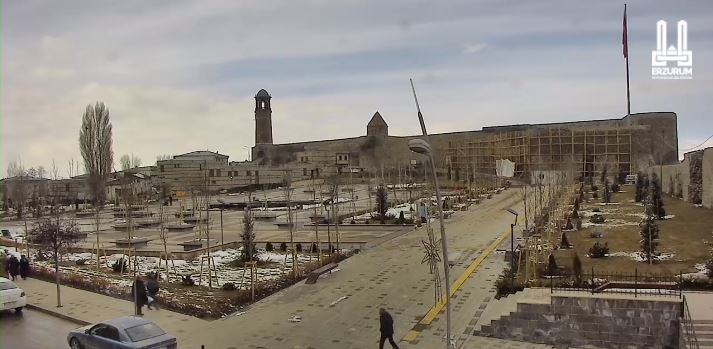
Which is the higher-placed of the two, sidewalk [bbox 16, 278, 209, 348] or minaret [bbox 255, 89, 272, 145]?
minaret [bbox 255, 89, 272, 145]

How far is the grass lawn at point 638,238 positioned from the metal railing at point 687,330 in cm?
349

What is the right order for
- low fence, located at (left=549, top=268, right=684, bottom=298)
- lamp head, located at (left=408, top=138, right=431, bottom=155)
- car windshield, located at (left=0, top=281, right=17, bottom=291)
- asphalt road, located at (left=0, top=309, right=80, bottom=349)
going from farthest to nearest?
car windshield, located at (left=0, top=281, right=17, bottom=291), low fence, located at (left=549, top=268, right=684, bottom=298), asphalt road, located at (left=0, top=309, right=80, bottom=349), lamp head, located at (left=408, top=138, right=431, bottom=155)

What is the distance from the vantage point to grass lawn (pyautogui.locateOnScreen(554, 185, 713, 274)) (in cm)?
1423

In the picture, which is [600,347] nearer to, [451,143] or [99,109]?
[99,109]

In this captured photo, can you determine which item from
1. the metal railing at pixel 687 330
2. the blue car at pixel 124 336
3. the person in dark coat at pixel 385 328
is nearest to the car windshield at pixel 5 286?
the blue car at pixel 124 336

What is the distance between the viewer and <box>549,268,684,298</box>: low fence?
10766mm

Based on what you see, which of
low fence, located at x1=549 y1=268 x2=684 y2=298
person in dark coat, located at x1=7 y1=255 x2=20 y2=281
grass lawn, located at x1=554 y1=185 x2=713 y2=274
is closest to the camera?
A: low fence, located at x1=549 y1=268 x2=684 y2=298

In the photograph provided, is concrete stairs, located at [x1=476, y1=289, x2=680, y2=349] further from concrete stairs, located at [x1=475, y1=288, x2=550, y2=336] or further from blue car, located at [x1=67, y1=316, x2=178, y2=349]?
blue car, located at [x1=67, y1=316, x2=178, y2=349]

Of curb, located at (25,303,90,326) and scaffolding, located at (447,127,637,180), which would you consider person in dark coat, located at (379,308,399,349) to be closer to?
curb, located at (25,303,90,326)

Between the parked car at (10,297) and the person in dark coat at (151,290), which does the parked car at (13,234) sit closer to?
the parked car at (10,297)

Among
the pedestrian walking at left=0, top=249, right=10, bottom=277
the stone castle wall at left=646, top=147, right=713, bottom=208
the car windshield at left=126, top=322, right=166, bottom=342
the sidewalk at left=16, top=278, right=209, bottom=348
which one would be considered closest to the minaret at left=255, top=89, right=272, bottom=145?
the stone castle wall at left=646, top=147, right=713, bottom=208

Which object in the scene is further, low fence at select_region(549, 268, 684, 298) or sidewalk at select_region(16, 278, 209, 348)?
sidewalk at select_region(16, 278, 209, 348)

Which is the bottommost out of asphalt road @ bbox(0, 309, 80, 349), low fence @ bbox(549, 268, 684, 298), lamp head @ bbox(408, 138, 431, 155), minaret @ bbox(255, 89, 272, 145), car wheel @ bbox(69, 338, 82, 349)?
asphalt road @ bbox(0, 309, 80, 349)

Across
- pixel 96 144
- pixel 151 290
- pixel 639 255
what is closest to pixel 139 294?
pixel 151 290
